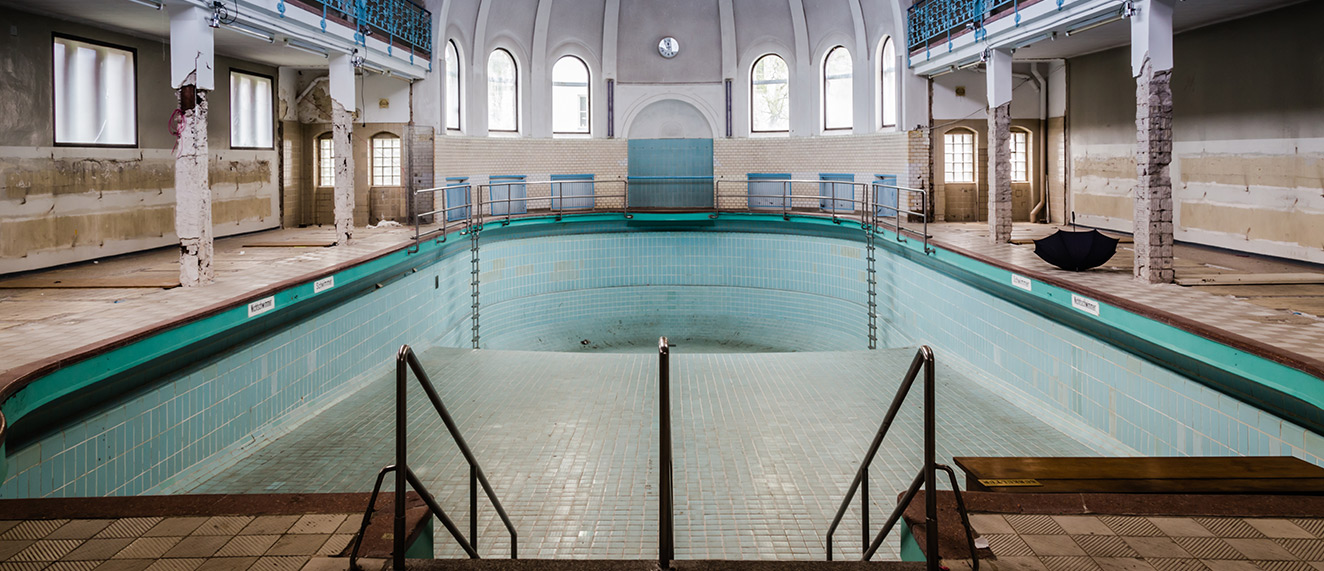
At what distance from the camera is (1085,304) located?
8.07 metres

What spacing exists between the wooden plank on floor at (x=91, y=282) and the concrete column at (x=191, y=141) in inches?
15.0

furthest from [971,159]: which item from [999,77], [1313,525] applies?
[1313,525]

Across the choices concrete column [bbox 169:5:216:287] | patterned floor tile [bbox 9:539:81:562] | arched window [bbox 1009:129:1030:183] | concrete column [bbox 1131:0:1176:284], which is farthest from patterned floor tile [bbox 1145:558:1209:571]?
arched window [bbox 1009:129:1030:183]

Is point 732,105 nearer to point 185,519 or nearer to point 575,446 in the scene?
point 575,446

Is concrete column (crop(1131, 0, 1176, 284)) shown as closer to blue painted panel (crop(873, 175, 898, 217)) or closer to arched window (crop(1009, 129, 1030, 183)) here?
arched window (crop(1009, 129, 1030, 183))

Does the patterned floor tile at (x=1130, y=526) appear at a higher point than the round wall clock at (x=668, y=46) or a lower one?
lower

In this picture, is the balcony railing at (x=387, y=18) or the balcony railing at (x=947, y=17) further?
the balcony railing at (x=947, y=17)

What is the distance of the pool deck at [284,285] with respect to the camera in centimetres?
608

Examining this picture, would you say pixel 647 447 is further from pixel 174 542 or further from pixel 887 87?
pixel 887 87

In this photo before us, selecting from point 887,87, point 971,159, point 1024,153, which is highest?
point 887,87

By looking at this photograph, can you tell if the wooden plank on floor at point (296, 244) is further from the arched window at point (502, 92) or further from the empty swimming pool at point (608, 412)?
the arched window at point (502, 92)

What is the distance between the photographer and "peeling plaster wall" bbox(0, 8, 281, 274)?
33.7 ft

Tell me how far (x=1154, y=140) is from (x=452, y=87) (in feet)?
46.3

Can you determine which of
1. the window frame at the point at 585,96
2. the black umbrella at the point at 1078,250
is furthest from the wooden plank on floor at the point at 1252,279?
the window frame at the point at 585,96
